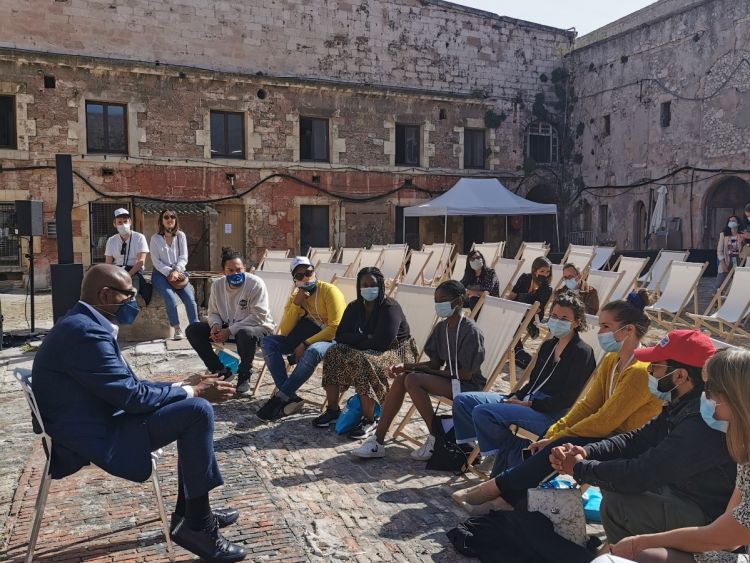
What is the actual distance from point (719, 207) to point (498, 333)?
14.4 m

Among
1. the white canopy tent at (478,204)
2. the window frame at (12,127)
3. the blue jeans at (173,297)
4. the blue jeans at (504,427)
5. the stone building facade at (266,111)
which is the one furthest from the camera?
the white canopy tent at (478,204)

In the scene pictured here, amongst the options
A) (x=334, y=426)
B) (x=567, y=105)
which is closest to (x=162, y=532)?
(x=334, y=426)

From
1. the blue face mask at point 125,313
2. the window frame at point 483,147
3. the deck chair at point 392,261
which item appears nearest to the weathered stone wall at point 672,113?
the window frame at point 483,147

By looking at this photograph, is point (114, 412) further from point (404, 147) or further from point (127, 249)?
point (404, 147)

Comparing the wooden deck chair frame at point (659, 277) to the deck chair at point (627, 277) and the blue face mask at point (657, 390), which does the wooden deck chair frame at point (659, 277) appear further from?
the blue face mask at point (657, 390)

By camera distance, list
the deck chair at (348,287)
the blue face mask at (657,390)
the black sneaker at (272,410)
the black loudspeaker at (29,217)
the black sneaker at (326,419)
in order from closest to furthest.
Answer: the blue face mask at (657,390)
the black sneaker at (326,419)
the black sneaker at (272,410)
the deck chair at (348,287)
the black loudspeaker at (29,217)

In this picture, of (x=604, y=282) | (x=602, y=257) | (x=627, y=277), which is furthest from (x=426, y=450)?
(x=602, y=257)

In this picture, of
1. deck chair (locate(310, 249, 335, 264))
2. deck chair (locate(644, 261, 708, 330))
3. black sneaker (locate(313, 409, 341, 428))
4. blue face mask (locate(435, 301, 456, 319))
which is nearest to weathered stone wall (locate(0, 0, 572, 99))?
deck chair (locate(310, 249, 335, 264))

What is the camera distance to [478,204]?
56.1ft

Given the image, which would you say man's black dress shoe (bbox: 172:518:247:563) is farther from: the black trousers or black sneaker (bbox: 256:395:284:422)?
the black trousers

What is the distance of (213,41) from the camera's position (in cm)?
1741

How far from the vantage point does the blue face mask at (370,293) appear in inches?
199

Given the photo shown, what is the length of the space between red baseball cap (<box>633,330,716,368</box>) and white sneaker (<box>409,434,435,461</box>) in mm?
1826

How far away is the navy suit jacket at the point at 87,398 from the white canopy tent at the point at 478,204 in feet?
45.9
